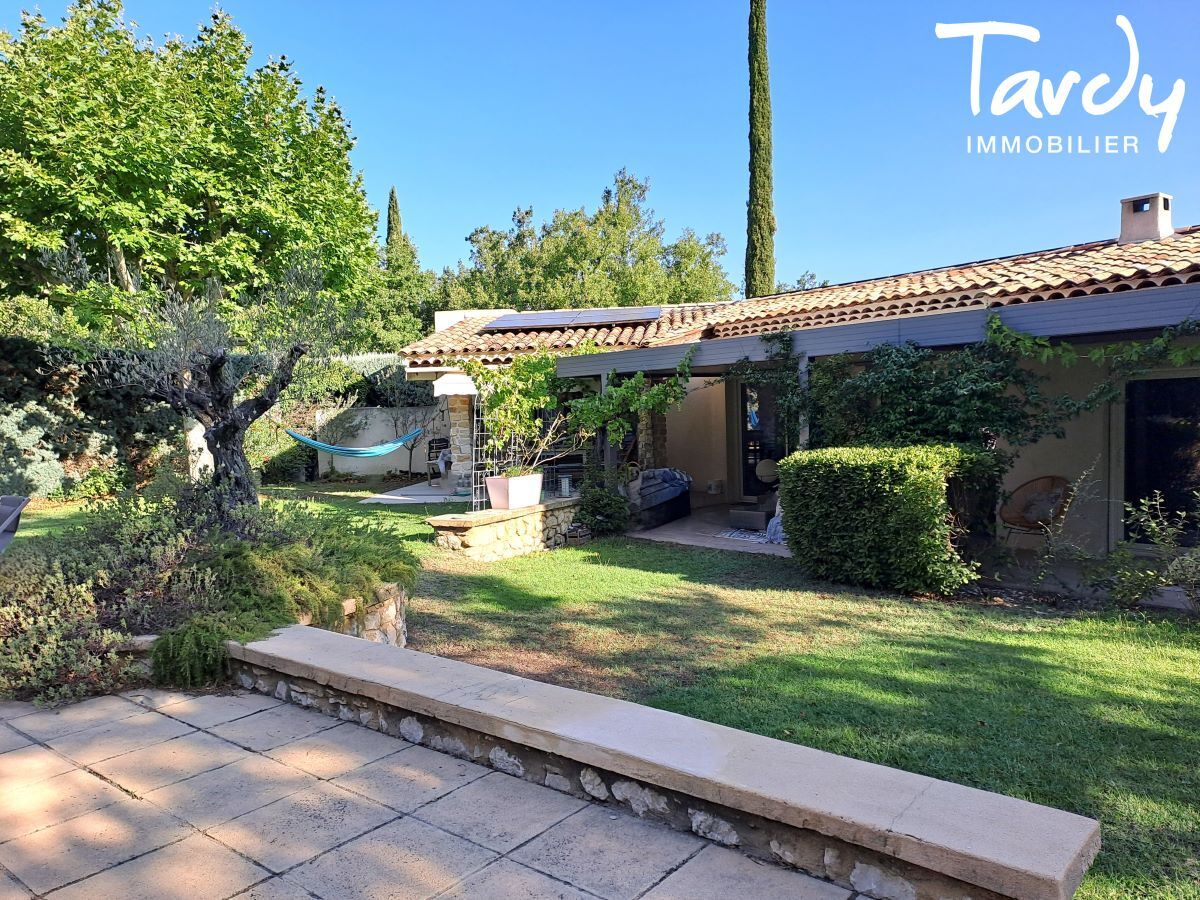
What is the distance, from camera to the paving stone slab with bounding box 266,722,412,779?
9.63 feet

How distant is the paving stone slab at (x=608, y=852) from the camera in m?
2.12

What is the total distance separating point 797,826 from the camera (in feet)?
6.94

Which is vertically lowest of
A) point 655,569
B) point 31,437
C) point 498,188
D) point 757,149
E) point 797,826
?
point 655,569

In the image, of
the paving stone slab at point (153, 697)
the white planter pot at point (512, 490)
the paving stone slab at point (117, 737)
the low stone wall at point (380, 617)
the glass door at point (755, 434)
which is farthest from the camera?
the glass door at point (755, 434)

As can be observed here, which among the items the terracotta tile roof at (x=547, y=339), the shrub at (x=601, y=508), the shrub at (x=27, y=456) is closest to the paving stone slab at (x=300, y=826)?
the shrub at (x=601, y=508)

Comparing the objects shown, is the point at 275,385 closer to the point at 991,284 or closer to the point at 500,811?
the point at 500,811

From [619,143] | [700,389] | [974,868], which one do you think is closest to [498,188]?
[619,143]

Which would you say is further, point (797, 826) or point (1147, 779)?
point (1147, 779)

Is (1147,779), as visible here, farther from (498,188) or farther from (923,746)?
(498,188)

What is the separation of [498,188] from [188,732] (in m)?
26.3

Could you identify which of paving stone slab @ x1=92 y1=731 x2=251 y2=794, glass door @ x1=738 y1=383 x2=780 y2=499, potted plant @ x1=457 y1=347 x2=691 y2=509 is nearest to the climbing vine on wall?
potted plant @ x1=457 y1=347 x2=691 y2=509

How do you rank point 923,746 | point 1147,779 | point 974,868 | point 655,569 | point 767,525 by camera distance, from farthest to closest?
point 767,525
point 655,569
point 923,746
point 1147,779
point 974,868

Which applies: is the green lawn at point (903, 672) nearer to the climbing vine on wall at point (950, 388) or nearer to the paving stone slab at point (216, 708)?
the paving stone slab at point (216, 708)

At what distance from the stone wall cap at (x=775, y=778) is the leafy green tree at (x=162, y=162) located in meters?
6.84
